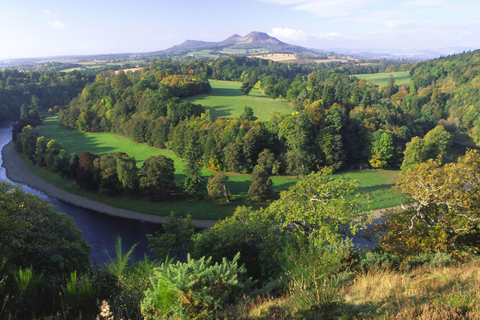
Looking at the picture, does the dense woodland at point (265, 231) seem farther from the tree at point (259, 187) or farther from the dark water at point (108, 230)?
the dark water at point (108, 230)

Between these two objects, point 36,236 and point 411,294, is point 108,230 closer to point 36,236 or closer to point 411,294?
point 36,236

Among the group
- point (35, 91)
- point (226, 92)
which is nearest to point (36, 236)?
point (226, 92)

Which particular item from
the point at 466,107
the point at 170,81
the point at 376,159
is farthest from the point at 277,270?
the point at 466,107

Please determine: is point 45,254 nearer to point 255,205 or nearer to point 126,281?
point 126,281

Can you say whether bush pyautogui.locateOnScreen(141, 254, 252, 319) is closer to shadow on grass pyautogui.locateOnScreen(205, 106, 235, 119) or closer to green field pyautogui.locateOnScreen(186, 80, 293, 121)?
green field pyautogui.locateOnScreen(186, 80, 293, 121)

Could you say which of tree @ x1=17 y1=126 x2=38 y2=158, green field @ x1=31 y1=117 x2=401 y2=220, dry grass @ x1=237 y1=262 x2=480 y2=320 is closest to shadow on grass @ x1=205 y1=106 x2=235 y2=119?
green field @ x1=31 y1=117 x2=401 y2=220

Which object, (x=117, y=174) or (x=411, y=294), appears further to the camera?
(x=117, y=174)

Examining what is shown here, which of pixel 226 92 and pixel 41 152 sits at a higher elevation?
pixel 226 92
